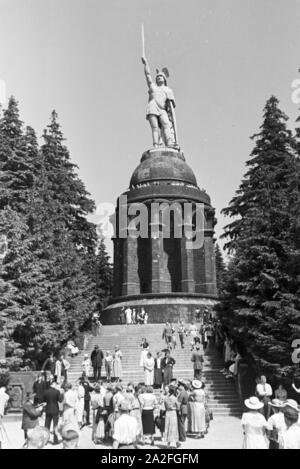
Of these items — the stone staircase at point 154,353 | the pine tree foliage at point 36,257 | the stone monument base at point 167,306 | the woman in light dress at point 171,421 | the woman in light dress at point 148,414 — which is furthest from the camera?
the stone monument base at point 167,306

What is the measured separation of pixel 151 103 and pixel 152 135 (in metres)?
2.60

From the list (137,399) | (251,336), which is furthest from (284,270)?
(137,399)

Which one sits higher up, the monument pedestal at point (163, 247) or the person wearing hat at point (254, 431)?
the monument pedestal at point (163, 247)

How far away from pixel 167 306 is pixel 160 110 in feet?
55.4

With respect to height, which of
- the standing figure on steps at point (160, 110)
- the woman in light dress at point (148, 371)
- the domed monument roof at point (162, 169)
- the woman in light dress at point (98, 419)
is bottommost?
the woman in light dress at point (98, 419)

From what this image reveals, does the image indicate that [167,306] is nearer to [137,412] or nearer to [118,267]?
[118,267]

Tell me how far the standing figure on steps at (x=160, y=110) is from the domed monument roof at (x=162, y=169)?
4.98ft

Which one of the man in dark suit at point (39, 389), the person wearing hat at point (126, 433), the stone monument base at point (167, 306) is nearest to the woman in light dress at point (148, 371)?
the man in dark suit at point (39, 389)

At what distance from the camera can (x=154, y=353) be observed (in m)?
23.6

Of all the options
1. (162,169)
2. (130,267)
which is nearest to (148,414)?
(130,267)

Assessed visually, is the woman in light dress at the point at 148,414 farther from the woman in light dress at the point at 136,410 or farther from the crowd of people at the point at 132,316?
the crowd of people at the point at 132,316

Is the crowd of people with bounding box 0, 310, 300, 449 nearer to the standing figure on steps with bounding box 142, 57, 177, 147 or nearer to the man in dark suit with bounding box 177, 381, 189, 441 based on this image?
the man in dark suit with bounding box 177, 381, 189, 441

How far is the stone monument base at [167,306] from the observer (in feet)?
107

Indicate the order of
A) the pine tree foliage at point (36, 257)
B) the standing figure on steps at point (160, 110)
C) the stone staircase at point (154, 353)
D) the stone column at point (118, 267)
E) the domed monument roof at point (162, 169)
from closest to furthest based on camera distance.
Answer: the stone staircase at point (154, 353), the pine tree foliage at point (36, 257), the stone column at point (118, 267), the domed monument roof at point (162, 169), the standing figure on steps at point (160, 110)
